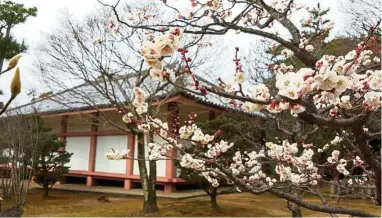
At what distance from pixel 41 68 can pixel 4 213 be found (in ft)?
11.5

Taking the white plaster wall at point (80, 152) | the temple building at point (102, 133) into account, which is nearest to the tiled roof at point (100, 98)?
the temple building at point (102, 133)

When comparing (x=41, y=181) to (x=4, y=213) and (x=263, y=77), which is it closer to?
(x=4, y=213)

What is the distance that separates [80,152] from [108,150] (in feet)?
5.35

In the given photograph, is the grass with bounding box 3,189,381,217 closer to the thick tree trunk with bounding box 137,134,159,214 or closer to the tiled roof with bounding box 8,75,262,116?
the thick tree trunk with bounding box 137,134,159,214

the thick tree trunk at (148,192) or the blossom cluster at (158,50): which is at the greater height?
the blossom cluster at (158,50)

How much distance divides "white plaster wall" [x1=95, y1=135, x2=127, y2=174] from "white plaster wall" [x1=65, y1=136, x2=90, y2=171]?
2.09 ft

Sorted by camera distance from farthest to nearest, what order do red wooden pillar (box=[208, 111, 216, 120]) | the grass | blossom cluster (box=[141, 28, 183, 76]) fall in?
red wooden pillar (box=[208, 111, 216, 120]) < the grass < blossom cluster (box=[141, 28, 183, 76])

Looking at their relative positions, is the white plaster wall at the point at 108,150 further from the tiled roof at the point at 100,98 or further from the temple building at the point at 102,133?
the tiled roof at the point at 100,98

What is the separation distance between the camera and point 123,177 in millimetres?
11328

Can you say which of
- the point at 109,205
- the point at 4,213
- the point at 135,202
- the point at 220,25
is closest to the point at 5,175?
the point at 4,213

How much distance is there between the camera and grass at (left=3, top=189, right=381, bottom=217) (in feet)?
26.1

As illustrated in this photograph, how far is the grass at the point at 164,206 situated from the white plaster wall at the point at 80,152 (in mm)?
2057

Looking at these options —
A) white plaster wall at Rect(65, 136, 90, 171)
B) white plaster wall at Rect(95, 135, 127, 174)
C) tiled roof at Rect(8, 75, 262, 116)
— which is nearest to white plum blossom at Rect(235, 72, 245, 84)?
tiled roof at Rect(8, 75, 262, 116)

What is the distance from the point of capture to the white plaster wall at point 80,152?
1269 cm
